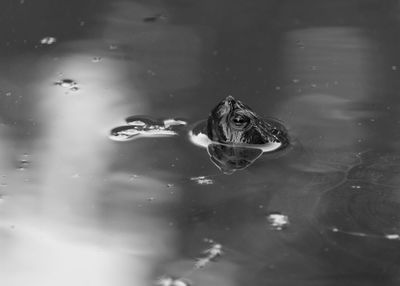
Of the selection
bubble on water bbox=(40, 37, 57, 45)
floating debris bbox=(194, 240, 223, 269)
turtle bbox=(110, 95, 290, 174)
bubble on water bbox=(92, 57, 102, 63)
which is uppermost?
bubble on water bbox=(40, 37, 57, 45)

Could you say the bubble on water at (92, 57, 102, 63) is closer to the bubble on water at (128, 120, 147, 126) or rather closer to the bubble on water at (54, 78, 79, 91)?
the bubble on water at (54, 78, 79, 91)

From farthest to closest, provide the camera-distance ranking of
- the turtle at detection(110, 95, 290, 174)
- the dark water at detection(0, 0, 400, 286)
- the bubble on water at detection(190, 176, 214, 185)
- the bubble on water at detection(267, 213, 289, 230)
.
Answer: the turtle at detection(110, 95, 290, 174) < the bubble on water at detection(190, 176, 214, 185) < the bubble on water at detection(267, 213, 289, 230) < the dark water at detection(0, 0, 400, 286)

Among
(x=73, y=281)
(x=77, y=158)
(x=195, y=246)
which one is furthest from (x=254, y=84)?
(x=73, y=281)

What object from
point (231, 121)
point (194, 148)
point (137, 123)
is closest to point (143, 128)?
point (137, 123)

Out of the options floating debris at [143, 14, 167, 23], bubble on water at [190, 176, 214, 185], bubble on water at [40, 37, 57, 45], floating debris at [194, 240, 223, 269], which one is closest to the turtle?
bubble on water at [190, 176, 214, 185]

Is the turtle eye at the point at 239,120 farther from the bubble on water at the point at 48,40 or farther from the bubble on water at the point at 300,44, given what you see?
the bubble on water at the point at 48,40

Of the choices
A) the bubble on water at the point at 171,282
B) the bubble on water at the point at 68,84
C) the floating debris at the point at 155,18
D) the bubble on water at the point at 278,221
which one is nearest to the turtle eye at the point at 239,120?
the bubble on water at the point at 278,221
